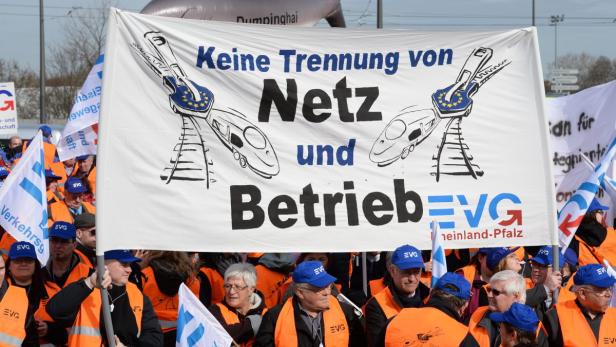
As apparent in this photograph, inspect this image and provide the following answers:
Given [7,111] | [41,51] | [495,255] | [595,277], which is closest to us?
[595,277]

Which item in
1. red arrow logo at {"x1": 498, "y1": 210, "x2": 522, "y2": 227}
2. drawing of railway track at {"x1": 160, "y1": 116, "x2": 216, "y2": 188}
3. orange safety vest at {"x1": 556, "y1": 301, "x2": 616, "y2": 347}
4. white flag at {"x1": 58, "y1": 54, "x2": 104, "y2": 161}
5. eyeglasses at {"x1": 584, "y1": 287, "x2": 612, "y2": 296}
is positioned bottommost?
orange safety vest at {"x1": 556, "y1": 301, "x2": 616, "y2": 347}

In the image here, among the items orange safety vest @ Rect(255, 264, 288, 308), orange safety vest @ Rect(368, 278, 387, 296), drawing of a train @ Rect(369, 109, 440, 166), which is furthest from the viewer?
orange safety vest @ Rect(255, 264, 288, 308)

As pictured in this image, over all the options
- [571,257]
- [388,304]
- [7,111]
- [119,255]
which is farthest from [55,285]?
[7,111]

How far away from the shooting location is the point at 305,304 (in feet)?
19.4

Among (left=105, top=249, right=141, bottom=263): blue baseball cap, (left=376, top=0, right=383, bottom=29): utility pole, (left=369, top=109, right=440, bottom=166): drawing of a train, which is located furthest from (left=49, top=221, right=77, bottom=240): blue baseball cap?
(left=376, top=0, right=383, bottom=29): utility pole

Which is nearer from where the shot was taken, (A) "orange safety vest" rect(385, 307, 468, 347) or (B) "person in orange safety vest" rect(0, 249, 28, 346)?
(A) "orange safety vest" rect(385, 307, 468, 347)

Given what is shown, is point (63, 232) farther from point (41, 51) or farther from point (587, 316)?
point (41, 51)

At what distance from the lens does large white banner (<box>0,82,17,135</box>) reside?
54.7 feet

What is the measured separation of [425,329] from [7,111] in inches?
519

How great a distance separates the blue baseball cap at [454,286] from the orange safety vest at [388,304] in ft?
1.89

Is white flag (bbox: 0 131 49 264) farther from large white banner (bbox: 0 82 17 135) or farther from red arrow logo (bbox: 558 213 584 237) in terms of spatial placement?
large white banner (bbox: 0 82 17 135)

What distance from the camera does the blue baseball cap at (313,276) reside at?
5.83m

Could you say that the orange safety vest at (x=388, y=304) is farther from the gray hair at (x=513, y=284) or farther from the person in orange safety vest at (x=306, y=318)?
the gray hair at (x=513, y=284)

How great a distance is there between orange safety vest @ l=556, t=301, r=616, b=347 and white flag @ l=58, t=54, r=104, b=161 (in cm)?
579
